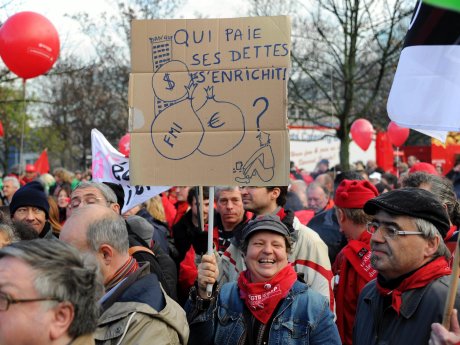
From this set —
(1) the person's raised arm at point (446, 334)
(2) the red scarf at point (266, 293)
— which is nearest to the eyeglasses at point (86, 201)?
(2) the red scarf at point (266, 293)

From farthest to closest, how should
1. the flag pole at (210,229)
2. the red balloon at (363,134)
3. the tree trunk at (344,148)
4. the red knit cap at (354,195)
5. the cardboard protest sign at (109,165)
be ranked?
1. the tree trunk at (344,148)
2. the red balloon at (363,134)
3. the cardboard protest sign at (109,165)
4. the red knit cap at (354,195)
5. the flag pole at (210,229)

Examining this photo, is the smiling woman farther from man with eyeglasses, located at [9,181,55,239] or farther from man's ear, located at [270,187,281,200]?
man with eyeglasses, located at [9,181,55,239]

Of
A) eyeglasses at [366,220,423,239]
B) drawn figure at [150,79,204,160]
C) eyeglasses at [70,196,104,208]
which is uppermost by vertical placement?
drawn figure at [150,79,204,160]

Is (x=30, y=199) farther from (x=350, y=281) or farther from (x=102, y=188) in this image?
(x=350, y=281)

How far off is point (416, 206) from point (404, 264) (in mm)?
288

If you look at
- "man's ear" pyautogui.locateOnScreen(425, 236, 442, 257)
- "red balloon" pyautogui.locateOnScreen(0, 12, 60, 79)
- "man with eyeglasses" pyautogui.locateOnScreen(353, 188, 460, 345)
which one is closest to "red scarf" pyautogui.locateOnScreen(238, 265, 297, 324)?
"man with eyeglasses" pyautogui.locateOnScreen(353, 188, 460, 345)

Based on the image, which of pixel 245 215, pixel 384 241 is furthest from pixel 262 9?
pixel 384 241

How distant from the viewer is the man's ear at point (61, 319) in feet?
8.32

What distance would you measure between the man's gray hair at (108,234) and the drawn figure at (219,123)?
88 cm

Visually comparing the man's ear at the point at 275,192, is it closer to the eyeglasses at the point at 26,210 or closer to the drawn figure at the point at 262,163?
the drawn figure at the point at 262,163

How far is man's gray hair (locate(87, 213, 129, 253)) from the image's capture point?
3500 mm

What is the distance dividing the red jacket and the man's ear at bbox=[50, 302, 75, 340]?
99.3 inches

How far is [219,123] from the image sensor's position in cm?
425

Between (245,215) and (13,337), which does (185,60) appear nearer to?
(245,215)
